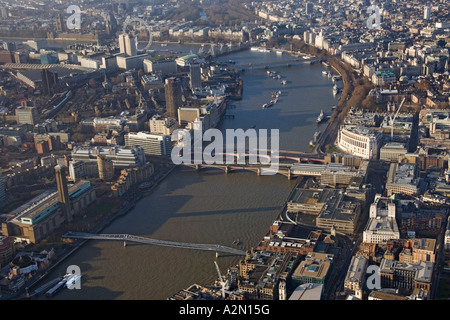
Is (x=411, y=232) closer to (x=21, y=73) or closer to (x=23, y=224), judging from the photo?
(x=23, y=224)

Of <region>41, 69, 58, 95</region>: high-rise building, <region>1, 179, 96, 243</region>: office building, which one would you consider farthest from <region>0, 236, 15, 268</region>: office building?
<region>41, 69, 58, 95</region>: high-rise building

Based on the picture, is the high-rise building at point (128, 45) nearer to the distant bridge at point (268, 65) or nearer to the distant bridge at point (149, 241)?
the distant bridge at point (268, 65)

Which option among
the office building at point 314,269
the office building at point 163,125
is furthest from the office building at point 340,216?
the office building at point 163,125

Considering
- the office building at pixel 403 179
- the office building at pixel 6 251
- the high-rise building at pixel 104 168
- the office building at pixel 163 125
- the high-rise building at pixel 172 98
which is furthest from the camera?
the high-rise building at pixel 172 98

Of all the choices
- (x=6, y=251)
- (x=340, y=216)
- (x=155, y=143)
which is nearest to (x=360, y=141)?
(x=340, y=216)

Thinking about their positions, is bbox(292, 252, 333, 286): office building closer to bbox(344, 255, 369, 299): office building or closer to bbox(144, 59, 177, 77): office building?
bbox(344, 255, 369, 299): office building

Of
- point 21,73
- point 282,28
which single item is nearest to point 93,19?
point 282,28

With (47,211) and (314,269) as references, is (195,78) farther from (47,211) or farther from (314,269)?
(314,269)
